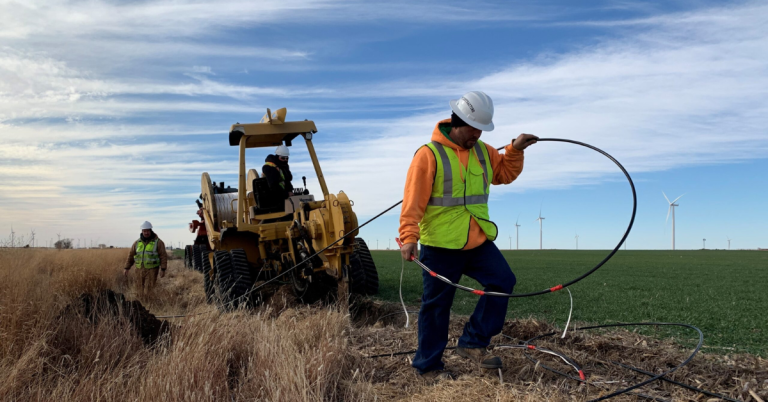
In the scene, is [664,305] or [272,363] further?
[664,305]

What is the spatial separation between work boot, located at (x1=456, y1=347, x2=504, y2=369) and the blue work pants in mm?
125

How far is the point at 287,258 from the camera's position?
31.2ft

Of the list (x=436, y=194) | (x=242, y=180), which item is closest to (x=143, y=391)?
(x=436, y=194)

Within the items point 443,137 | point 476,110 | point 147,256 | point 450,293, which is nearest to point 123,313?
point 450,293

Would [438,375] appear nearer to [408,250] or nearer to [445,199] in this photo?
[408,250]

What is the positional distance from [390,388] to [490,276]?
1.16 metres

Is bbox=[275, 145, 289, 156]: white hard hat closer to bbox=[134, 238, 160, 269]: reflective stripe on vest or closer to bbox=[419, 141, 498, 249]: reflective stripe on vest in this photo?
bbox=[134, 238, 160, 269]: reflective stripe on vest

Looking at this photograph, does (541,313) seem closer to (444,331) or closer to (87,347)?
(444,331)

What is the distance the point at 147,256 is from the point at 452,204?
9.78 meters

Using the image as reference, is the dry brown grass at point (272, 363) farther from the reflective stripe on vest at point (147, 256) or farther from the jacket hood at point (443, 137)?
the reflective stripe on vest at point (147, 256)

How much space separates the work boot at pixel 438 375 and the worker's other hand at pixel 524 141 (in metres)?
1.88

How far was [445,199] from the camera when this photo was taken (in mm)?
4551

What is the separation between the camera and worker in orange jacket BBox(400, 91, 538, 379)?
4.52m

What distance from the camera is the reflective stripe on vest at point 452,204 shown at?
454 centimetres
